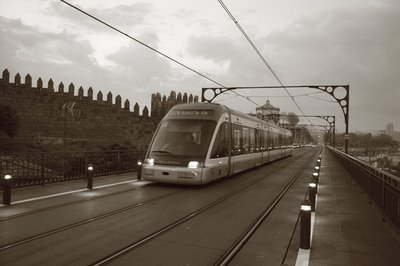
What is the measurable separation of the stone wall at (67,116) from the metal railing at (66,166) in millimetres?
13294

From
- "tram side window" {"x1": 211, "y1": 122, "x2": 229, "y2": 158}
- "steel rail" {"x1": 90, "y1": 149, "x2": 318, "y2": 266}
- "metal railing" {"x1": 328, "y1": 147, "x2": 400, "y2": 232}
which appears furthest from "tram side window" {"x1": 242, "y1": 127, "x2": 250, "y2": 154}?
"steel rail" {"x1": 90, "y1": 149, "x2": 318, "y2": 266}

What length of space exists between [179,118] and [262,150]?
10382 millimetres

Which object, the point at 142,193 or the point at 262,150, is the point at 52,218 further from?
the point at 262,150

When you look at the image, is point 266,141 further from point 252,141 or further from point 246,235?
point 246,235

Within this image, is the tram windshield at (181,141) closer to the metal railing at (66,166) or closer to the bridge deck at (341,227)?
the bridge deck at (341,227)

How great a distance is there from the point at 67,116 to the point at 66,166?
19.2 m

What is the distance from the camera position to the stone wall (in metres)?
30.6

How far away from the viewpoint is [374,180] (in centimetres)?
1029

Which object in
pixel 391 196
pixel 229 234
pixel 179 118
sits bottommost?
pixel 229 234

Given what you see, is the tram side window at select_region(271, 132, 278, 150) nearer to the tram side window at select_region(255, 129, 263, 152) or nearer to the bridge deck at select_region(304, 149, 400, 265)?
the tram side window at select_region(255, 129, 263, 152)

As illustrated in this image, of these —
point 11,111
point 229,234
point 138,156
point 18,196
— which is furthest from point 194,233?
point 11,111

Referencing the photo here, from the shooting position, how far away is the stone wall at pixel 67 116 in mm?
30578

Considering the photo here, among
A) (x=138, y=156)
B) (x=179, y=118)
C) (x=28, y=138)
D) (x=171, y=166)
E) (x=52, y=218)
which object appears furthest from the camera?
(x=28, y=138)

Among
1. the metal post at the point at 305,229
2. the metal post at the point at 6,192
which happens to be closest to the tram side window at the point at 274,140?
the metal post at the point at 6,192
